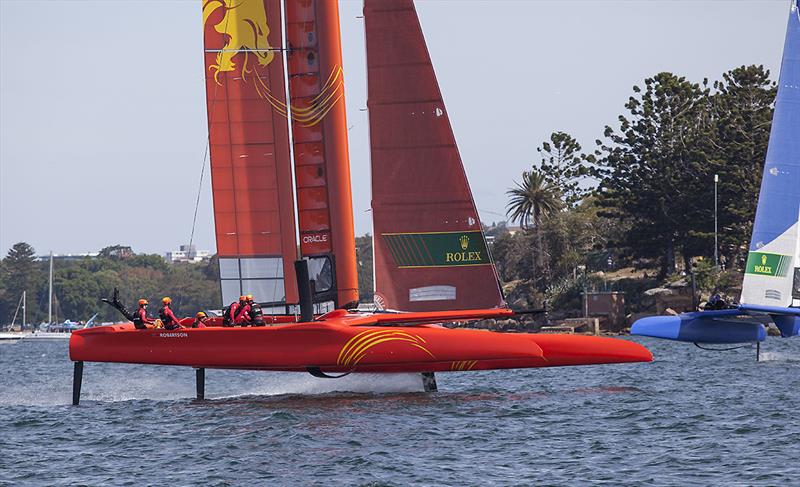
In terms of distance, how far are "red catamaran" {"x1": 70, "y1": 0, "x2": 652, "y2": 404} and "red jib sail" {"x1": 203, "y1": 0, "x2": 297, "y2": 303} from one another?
0.03 meters

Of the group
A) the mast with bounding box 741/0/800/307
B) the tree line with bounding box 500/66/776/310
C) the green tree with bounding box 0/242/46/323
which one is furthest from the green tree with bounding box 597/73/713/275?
the green tree with bounding box 0/242/46/323

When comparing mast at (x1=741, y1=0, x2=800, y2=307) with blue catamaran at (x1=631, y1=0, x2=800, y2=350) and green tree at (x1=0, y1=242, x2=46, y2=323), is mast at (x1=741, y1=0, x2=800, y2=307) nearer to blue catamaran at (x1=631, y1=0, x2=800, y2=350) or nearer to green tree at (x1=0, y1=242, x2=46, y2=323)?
blue catamaran at (x1=631, y1=0, x2=800, y2=350)

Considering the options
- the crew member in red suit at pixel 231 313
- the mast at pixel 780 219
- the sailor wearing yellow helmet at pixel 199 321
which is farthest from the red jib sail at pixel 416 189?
the mast at pixel 780 219

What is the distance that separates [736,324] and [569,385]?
878 cm

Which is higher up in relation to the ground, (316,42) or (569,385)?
(316,42)

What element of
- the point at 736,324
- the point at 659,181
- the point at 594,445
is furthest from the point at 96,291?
the point at 594,445

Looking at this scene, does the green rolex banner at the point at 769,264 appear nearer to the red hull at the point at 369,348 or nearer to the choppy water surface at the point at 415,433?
the choppy water surface at the point at 415,433

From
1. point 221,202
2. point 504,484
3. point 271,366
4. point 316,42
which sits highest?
point 316,42

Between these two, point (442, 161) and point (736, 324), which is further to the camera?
point (736, 324)

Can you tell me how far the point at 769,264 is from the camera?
3472 centimetres

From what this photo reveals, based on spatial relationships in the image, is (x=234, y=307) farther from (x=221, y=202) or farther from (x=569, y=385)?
(x=569, y=385)

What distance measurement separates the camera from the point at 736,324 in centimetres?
3503

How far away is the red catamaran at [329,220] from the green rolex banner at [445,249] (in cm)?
2

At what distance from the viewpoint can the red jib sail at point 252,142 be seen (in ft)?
87.5
